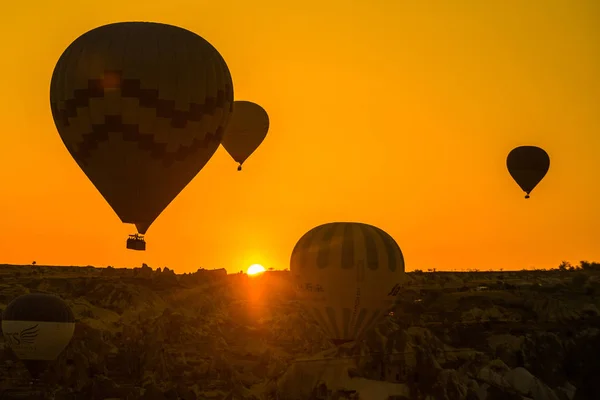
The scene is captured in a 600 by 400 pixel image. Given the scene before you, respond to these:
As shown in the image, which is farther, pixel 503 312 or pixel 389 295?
pixel 503 312

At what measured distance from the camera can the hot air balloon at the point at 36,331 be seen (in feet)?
236

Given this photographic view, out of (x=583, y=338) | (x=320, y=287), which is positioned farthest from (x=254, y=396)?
(x=583, y=338)

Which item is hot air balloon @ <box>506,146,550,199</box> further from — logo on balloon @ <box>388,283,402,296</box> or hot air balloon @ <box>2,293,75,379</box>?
hot air balloon @ <box>2,293,75,379</box>

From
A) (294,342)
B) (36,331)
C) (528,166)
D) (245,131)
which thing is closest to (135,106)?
(36,331)

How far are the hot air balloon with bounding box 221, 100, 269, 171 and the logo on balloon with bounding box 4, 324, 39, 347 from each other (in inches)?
667

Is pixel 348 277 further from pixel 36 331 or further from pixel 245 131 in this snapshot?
pixel 36 331

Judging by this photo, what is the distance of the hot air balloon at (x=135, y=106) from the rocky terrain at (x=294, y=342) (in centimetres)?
1574

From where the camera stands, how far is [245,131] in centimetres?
7881

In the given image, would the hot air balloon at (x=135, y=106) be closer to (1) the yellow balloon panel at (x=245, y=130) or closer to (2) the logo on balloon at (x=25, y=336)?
(2) the logo on balloon at (x=25, y=336)

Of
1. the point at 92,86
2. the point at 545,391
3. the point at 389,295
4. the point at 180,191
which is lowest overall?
the point at 545,391

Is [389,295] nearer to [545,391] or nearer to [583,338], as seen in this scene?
[545,391]

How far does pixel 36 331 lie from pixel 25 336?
29.7 inches

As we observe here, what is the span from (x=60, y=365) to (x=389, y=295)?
23392 millimetres

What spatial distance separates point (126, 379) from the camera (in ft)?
239
